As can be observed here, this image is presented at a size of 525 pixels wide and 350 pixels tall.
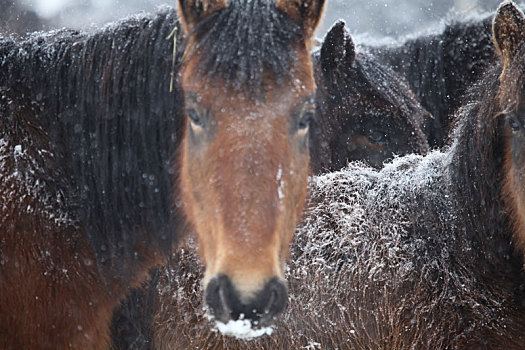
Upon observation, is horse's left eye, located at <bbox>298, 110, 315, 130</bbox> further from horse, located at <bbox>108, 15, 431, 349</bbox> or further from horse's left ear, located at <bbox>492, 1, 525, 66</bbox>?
horse, located at <bbox>108, 15, 431, 349</bbox>

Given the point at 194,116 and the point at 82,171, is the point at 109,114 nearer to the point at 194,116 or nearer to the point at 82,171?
the point at 82,171

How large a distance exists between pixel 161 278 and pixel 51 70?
1.54 metres

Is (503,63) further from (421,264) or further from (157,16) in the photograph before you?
(157,16)

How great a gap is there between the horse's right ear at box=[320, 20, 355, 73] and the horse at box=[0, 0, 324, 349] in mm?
3084

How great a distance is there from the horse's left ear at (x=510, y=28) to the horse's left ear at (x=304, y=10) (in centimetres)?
130

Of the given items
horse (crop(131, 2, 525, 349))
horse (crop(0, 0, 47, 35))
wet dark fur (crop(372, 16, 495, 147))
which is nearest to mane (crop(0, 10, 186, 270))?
horse (crop(131, 2, 525, 349))

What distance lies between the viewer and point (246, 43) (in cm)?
286

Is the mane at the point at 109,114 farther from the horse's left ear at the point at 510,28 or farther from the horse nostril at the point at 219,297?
the horse's left ear at the point at 510,28

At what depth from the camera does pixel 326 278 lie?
369 cm

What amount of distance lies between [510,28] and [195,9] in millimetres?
2039

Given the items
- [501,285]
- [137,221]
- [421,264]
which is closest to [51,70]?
[137,221]

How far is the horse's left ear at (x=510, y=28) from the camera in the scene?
3.52 metres

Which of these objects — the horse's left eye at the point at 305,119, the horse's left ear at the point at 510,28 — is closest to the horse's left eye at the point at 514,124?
the horse's left ear at the point at 510,28

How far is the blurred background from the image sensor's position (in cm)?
1311
